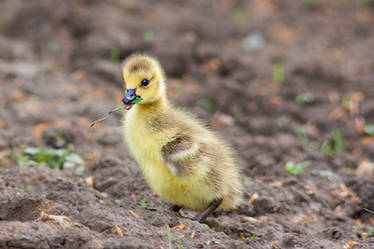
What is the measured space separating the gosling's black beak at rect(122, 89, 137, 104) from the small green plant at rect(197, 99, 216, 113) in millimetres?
2941

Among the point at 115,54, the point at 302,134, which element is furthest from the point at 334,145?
the point at 115,54

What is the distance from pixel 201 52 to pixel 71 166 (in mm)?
3800

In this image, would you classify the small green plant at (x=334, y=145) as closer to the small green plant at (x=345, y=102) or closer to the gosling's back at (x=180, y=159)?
the small green plant at (x=345, y=102)

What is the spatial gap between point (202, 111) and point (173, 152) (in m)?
2.95

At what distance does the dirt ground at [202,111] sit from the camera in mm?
4004

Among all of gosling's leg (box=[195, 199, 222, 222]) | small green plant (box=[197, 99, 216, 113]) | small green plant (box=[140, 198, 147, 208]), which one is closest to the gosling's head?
small green plant (box=[140, 198, 147, 208])

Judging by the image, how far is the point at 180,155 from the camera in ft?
13.7

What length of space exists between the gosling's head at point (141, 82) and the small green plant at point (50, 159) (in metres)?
1.23

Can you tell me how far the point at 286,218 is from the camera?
4.79m

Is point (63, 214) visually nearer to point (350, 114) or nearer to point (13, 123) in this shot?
point (13, 123)

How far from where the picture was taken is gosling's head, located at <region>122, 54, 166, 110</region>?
4.39m

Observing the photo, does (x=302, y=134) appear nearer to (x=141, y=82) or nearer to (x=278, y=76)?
(x=278, y=76)

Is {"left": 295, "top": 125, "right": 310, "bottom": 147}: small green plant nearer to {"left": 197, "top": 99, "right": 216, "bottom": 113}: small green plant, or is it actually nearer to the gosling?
{"left": 197, "top": 99, "right": 216, "bottom": 113}: small green plant

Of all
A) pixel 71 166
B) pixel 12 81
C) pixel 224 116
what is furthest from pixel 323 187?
pixel 12 81
